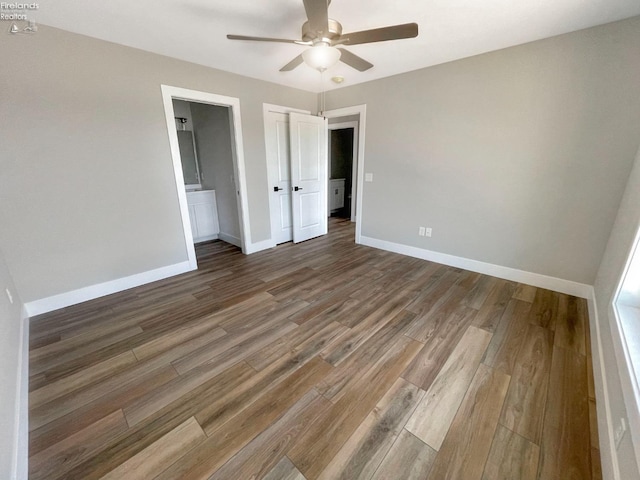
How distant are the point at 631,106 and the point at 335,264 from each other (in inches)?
122

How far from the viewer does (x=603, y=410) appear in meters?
1.33

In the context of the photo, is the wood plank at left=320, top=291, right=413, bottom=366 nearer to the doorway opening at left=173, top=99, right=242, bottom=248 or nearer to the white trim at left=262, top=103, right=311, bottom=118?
the doorway opening at left=173, top=99, right=242, bottom=248

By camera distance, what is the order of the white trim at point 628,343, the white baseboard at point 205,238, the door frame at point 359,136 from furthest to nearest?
the white baseboard at point 205,238, the door frame at point 359,136, the white trim at point 628,343

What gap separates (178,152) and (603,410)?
3.98 meters

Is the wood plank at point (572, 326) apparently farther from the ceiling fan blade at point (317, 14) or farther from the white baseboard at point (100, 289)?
the white baseboard at point (100, 289)

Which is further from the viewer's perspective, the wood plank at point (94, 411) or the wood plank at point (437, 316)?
the wood plank at point (437, 316)

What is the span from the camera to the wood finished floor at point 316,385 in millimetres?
1196

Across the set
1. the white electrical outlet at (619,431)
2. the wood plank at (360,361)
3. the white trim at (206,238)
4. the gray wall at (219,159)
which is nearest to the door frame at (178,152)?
the gray wall at (219,159)

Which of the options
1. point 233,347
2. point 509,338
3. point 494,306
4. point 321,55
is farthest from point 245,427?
point 321,55

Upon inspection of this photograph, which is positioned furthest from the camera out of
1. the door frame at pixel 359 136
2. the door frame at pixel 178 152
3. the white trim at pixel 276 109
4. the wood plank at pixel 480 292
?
the door frame at pixel 359 136

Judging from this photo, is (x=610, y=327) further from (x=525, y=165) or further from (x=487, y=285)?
(x=525, y=165)

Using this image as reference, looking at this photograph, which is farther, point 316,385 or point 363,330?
point 363,330

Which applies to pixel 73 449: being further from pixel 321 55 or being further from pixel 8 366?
pixel 321 55

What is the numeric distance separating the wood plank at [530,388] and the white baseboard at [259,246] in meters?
3.33
